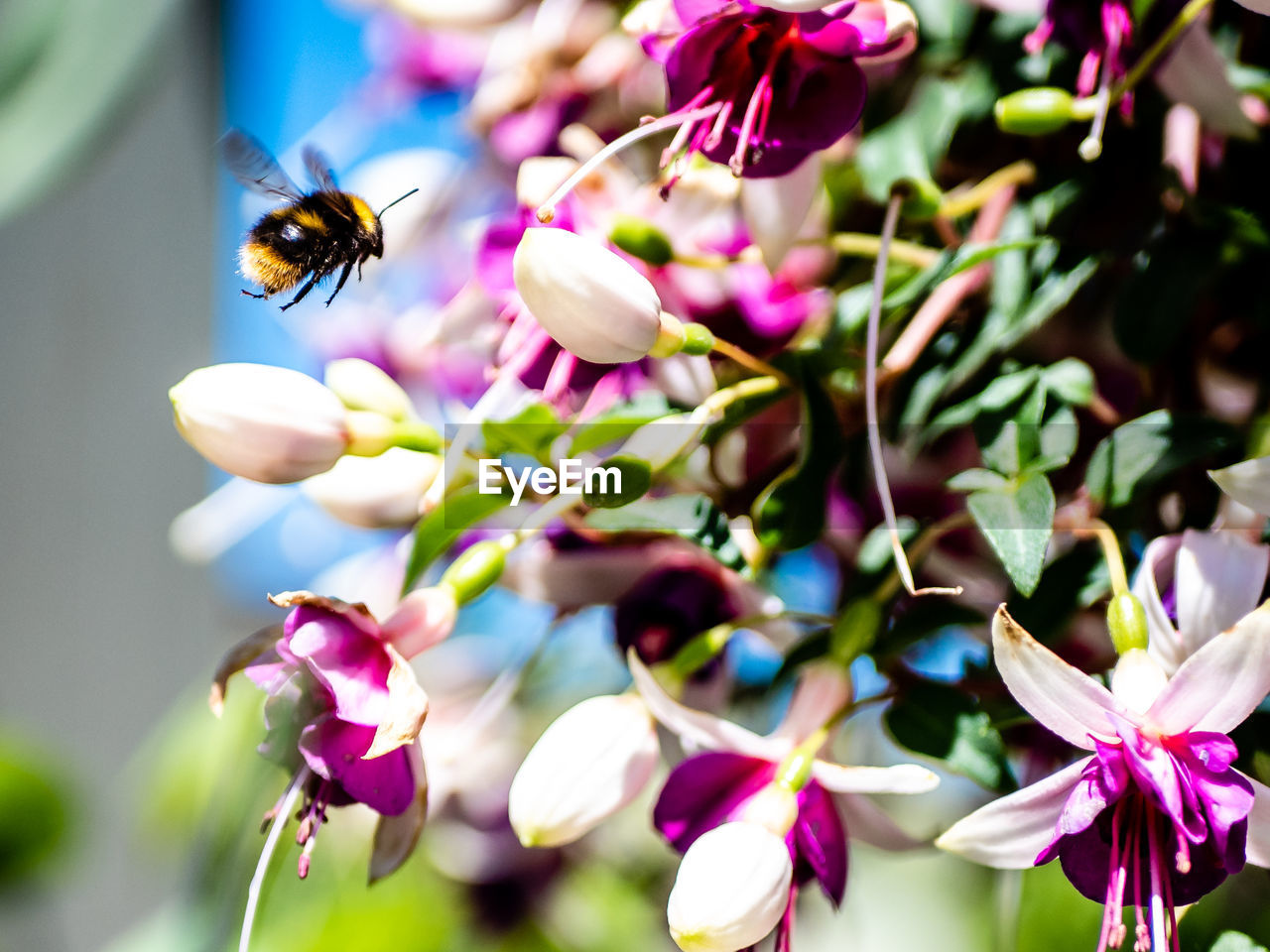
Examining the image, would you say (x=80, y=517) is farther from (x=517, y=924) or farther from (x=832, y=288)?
(x=832, y=288)

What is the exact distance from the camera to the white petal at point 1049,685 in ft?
0.73

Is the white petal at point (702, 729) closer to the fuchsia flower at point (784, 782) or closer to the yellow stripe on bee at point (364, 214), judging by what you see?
the fuchsia flower at point (784, 782)

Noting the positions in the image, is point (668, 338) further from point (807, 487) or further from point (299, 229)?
point (299, 229)

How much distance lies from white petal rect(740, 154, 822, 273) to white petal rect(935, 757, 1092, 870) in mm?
163

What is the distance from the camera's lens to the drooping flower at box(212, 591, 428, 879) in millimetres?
243

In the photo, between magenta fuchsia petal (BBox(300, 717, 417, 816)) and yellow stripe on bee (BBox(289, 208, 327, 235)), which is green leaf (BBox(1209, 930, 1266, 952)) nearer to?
magenta fuchsia petal (BBox(300, 717, 417, 816))

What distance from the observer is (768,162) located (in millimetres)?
281

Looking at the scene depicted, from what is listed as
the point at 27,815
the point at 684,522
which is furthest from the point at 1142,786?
the point at 27,815

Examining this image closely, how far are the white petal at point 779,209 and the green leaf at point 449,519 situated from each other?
110mm

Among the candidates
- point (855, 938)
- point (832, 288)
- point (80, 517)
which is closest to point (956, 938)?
point (855, 938)

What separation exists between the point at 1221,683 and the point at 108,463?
1487mm

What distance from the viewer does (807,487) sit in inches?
11.1

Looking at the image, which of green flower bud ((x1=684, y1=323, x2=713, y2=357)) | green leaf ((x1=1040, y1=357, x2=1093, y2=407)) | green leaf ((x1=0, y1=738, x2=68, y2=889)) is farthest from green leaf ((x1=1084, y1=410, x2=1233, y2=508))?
green leaf ((x1=0, y1=738, x2=68, y2=889))

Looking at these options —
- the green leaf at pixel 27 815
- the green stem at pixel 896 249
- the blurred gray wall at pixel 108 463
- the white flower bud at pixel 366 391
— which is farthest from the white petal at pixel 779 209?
the blurred gray wall at pixel 108 463
